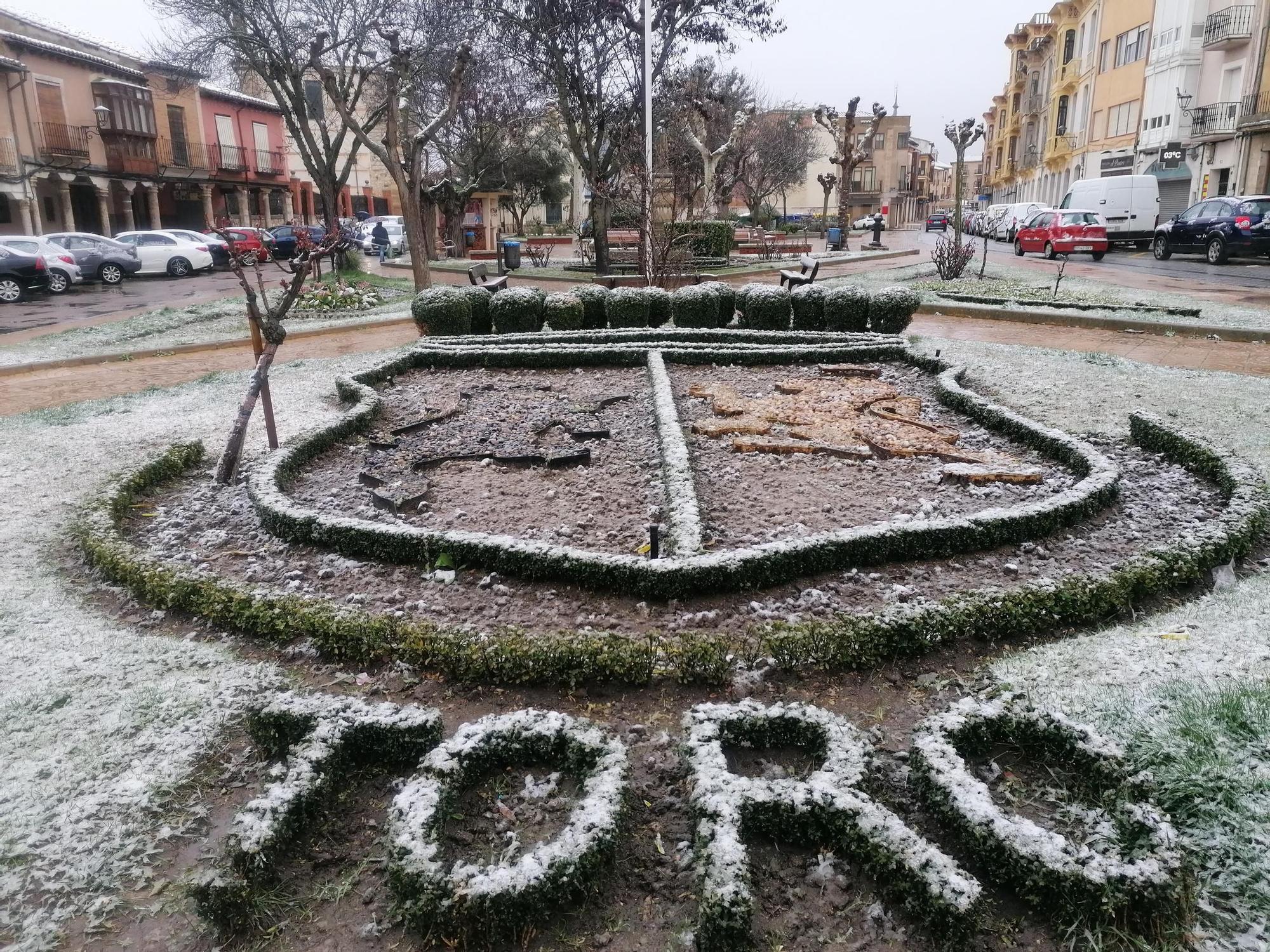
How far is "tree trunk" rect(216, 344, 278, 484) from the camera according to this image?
17.0 feet

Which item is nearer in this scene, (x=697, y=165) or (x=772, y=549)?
(x=772, y=549)

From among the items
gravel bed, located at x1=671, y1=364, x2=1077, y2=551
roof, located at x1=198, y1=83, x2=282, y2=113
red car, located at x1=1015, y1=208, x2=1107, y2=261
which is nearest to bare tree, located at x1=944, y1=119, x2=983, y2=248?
red car, located at x1=1015, y1=208, x2=1107, y2=261

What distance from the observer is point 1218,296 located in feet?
44.5

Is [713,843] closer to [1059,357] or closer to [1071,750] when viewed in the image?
[1071,750]

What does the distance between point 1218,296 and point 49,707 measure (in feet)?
51.6

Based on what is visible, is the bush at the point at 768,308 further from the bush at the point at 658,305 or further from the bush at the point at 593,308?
the bush at the point at 593,308

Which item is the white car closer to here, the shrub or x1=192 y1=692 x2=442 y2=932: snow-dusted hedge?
the shrub

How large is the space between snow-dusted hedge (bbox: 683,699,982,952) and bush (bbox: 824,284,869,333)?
7.53 metres

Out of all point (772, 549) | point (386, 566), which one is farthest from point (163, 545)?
point (772, 549)

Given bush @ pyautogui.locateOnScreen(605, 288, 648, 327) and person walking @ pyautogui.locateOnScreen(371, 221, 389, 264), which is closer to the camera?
bush @ pyautogui.locateOnScreen(605, 288, 648, 327)

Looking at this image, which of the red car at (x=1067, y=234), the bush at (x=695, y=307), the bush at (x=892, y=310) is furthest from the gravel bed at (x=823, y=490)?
the red car at (x=1067, y=234)

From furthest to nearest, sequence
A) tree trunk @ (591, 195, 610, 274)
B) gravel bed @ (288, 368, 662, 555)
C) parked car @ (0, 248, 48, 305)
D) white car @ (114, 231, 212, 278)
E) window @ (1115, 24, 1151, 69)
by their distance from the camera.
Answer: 1. window @ (1115, 24, 1151, 69)
2. white car @ (114, 231, 212, 278)
3. tree trunk @ (591, 195, 610, 274)
4. parked car @ (0, 248, 48, 305)
5. gravel bed @ (288, 368, 662, 555)

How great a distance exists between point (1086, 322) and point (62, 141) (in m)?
31.8

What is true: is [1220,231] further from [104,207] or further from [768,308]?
[104,207]
